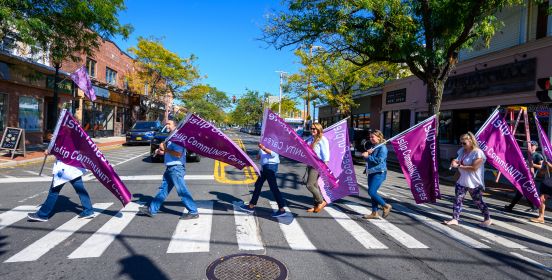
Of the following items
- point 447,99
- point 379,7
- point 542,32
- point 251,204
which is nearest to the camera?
point 251,204

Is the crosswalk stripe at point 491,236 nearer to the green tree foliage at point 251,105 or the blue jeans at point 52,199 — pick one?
the blue jeans at point 52,199

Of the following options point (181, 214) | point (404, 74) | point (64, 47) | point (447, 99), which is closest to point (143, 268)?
point (181, 214)

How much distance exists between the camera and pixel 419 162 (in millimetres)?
7273

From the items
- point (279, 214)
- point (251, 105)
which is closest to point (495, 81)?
point (279, 214)

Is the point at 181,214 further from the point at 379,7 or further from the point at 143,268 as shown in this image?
the point at 379,7

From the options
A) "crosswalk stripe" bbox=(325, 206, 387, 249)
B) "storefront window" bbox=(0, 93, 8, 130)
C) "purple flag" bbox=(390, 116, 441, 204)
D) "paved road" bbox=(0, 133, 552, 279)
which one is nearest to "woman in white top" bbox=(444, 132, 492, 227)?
"paved road" bbox=(0, 133, 552, 279)

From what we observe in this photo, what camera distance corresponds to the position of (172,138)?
6137mm

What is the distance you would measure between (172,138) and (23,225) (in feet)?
8.59

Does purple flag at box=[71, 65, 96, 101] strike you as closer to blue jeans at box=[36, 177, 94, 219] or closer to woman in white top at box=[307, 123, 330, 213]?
blue jeans at box=[36, 177, 94, 219]

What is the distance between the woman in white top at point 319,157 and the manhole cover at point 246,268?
8.85ft

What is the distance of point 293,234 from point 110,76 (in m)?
31.8

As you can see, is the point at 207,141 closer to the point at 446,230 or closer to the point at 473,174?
the point at 446,230

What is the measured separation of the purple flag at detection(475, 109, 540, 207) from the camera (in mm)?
7375

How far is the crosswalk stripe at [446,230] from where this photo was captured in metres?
5.46
